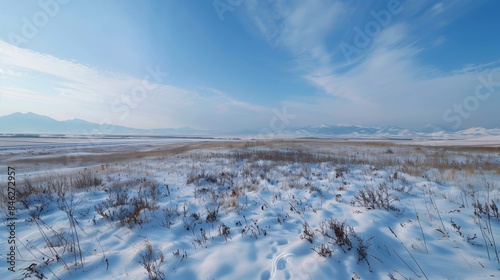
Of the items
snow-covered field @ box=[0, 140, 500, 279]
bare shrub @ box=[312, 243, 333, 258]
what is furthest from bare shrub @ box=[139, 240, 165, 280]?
bare shrub @ box=[312, 243, 333, 258]

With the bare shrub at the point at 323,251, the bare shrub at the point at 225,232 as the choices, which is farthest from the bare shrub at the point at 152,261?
the bare shrub at the point at 323,251

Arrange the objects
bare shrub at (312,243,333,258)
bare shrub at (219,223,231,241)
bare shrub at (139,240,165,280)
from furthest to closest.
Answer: bare shrub at (219,223,231,241) → bare shrub at (312,243,333,258) → bare shrub at (139,240,165,280)

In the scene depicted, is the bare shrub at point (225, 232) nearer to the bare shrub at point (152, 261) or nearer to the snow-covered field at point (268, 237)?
the snow-covered field at point (268, 237)

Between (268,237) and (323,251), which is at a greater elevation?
(323,251)

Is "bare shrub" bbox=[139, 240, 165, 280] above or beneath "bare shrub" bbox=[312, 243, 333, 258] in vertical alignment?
beneath

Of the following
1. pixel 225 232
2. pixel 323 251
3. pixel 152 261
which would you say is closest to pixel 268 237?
pixel 225 232

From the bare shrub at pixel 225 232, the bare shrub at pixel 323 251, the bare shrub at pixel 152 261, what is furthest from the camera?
the bare shrub at pixel 225 232

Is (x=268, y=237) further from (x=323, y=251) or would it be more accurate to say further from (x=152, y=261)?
(x=152, y=261)

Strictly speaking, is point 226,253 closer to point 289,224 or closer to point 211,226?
point 211,226

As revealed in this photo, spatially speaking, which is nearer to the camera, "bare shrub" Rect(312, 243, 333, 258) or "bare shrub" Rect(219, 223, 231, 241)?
"bare shrub" Rect(312, 243, 333, 258)

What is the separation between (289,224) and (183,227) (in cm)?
222

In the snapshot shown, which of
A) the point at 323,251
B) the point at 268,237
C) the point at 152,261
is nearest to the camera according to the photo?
the point at 323,251

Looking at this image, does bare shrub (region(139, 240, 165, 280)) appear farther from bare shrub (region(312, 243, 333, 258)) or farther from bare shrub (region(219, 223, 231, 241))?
bare shrub (region(312, 243, 333, 258))

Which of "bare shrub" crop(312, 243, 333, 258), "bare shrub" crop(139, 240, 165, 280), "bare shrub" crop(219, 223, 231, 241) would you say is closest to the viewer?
"bare shrub" crop(139, 240, 165, 280)
